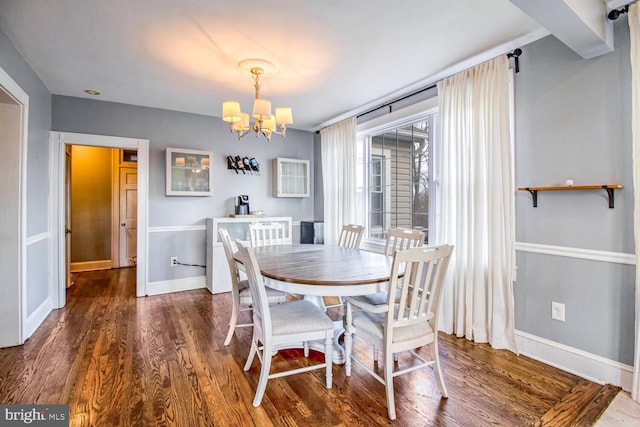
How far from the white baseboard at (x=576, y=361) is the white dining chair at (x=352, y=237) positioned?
1.61 m

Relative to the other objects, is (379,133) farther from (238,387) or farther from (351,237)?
(238,387)

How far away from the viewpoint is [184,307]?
3643 mm

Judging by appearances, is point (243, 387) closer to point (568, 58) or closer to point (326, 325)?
point (326, 325)

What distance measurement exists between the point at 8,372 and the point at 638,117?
175 inches

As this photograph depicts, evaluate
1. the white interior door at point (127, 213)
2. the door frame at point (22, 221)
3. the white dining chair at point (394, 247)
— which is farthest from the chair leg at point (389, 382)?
the white interior door at point (127, 213)

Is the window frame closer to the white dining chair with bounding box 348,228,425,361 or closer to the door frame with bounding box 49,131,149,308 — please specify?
the white dining chair with bounding box 348,228,425,361

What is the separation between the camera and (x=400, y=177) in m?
3.92

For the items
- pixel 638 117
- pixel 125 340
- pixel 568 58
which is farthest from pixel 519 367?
pixel 125 340

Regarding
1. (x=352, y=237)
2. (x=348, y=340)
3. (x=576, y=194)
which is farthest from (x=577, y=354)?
(x=352, y=237)

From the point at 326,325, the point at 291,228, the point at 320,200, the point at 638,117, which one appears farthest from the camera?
the point at 320,200

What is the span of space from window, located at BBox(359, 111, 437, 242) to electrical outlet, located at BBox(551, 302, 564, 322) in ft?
4.31

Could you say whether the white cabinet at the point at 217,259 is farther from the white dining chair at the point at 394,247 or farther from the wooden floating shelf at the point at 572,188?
the wooden floating shelf at the point at 572,188

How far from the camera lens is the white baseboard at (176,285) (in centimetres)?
416

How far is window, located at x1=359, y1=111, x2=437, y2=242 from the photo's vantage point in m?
3.50
